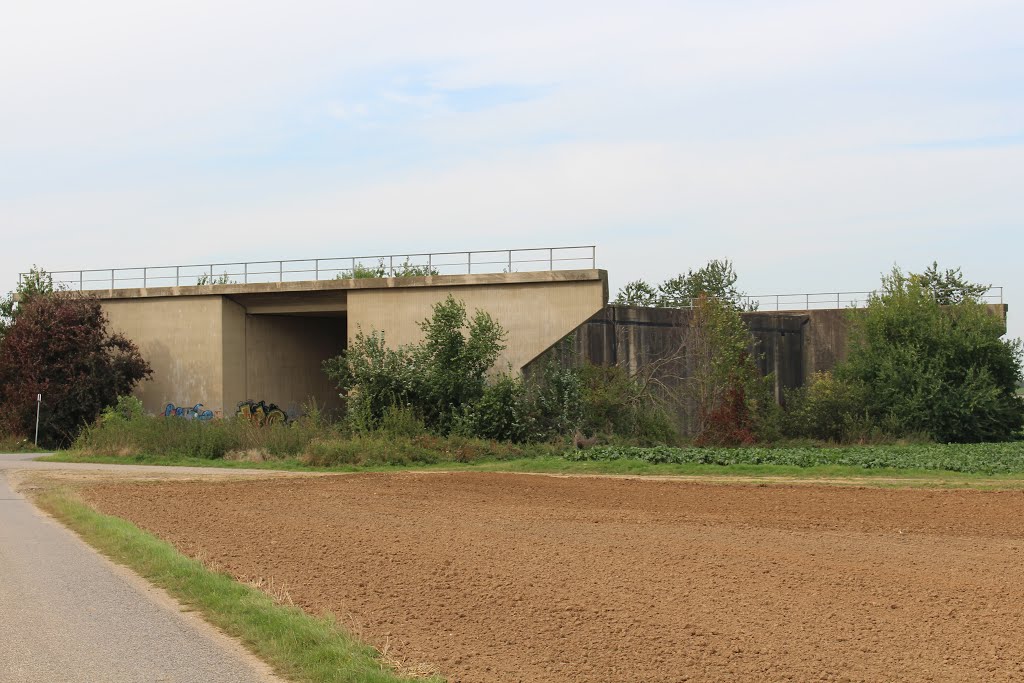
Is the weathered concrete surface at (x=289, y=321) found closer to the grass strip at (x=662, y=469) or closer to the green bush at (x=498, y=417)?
the green bush at (x=498, y=417)

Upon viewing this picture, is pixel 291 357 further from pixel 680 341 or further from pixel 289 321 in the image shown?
pixel 680 341

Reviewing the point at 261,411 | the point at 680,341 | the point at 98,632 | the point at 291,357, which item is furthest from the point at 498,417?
the point at 98,632

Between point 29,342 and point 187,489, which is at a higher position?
point 29,342

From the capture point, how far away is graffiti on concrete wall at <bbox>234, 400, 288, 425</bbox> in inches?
1564

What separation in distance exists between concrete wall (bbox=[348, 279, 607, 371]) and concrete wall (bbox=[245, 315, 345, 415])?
6.17 metres

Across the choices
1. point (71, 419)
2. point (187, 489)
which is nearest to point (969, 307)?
point (187, 489)

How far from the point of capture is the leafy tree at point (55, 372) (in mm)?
39031

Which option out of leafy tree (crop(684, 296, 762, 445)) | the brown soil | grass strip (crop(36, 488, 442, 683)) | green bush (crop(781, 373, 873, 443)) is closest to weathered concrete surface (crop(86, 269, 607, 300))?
leafy tree (crop(684, 296, 762, 445))

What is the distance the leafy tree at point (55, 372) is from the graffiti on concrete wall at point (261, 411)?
15.3 ft

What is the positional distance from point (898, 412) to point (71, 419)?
3001 centimetres

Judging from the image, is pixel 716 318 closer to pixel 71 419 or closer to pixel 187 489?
pixel 187 489

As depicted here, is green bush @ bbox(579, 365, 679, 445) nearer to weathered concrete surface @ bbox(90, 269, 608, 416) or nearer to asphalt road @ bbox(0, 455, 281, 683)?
weathered concrete surface @ bbox(90, 269, 608, 416)

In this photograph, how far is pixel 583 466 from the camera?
96.2ft

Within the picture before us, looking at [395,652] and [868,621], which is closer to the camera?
[395,652]
